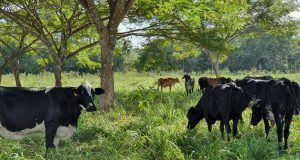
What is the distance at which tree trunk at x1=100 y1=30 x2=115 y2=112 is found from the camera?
499 inches

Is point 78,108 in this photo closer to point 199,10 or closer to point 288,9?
point 199,10

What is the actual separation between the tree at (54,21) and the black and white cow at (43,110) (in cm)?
606

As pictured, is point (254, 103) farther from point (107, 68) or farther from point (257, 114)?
point (107, 68)

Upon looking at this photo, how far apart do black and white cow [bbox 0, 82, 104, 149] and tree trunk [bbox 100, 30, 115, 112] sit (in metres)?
4.99

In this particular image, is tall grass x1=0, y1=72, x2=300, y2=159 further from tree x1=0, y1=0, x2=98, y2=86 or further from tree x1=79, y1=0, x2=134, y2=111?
tree x1=0, y1=0, x2=98, y2=86

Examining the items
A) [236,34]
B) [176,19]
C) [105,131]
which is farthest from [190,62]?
[105,131]

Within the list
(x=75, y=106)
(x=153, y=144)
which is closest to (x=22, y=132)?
(x=75, y=106)

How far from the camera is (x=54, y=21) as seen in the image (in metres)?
18.5

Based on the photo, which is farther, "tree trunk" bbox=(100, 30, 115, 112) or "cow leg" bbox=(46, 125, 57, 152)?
"tree trunk" bbox=(100, 30, 115, 112)

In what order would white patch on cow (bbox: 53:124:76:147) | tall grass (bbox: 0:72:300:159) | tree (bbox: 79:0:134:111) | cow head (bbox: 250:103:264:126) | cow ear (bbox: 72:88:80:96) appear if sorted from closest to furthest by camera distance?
tall grass (bbox: 0:72:300:159) → white patch on cow (bbox: 53:124:76:147) → cow ear (bbox: 72:88:80:96) → cow head (bbox: 250:103:264:126) → tree (bbox: 79:0:134:111)

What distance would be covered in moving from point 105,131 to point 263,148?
3730 mm

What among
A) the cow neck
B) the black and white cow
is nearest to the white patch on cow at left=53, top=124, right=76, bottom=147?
the black and white cow

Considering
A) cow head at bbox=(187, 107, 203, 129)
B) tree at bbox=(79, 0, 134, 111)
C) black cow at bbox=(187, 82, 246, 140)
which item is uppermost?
tree at bbox=(79, 0, 134, 111)

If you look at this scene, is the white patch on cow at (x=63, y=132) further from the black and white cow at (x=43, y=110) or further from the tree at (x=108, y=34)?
the tree at (x=108, y=34)
